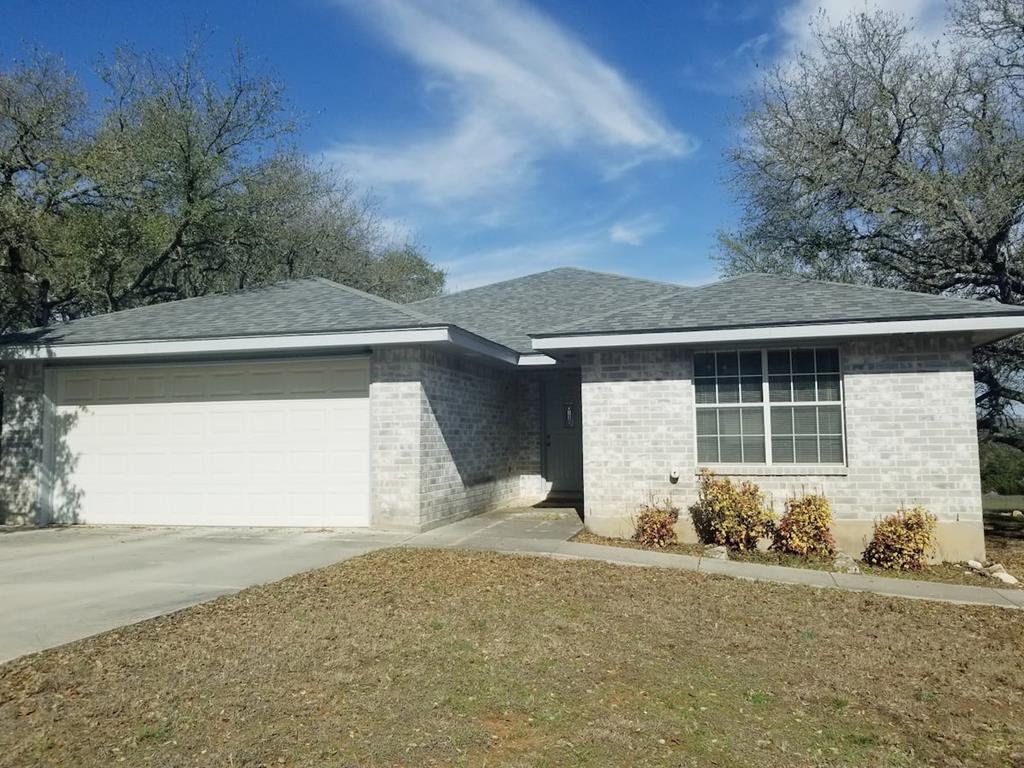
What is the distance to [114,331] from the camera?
12430mm

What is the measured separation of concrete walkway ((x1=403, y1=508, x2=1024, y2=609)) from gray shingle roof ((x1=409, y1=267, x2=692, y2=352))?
3.51m

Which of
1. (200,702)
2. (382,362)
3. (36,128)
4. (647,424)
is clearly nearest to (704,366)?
(647,424)

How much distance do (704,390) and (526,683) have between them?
6615mm

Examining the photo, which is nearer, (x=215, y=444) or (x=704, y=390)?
(x=704, y=390)

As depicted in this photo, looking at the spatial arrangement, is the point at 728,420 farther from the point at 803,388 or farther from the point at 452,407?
the point at 452,407

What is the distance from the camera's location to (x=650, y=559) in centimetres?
938

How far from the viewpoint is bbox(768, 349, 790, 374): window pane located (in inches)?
414

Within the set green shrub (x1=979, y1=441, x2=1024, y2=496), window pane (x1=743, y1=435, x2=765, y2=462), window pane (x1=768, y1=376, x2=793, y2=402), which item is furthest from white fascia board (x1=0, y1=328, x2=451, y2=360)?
green shrub (x1=979, y1=441, x2=1024, y2=496)

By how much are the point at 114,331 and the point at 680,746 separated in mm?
11424

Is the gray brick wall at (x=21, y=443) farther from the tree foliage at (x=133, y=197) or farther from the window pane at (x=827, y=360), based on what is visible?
the window pane at (x=827, y=360)

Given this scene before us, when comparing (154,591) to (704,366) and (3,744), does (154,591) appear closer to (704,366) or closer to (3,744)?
(3,744)

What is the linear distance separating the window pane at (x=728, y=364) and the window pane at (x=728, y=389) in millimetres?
84

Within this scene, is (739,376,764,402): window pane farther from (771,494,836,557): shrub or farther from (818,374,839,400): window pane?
(771,494,836,557): shrub

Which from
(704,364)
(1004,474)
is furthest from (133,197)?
(1004,474)
